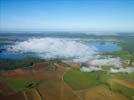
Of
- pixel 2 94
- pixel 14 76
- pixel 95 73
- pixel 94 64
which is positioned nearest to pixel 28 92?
pixel 2 94

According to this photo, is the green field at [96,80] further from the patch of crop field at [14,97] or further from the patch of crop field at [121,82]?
the patch of crop field at [14,97]

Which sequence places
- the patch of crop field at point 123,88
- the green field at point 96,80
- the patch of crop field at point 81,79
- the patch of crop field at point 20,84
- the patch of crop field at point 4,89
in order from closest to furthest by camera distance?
the patch of crop field at point 4,89
the patch of crop field at point 123,88
the patch of crop field at point 20,84
the green field at point 96,80
the patch of crop field at point 81,79

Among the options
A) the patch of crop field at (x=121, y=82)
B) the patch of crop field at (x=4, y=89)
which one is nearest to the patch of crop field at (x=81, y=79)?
the patch of crop field at (x=121, y=82)

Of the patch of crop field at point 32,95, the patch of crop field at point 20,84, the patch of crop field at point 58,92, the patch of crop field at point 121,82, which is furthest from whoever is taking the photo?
the patch of crop field at point 20,84

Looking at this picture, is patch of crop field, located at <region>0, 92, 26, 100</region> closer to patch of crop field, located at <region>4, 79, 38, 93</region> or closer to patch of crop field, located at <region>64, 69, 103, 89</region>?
patch of crop field, located at <region>4, 79, 38, 93</region>

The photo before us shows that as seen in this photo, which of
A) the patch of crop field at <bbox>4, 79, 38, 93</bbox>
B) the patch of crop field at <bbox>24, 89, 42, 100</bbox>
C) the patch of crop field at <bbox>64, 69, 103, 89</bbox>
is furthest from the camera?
the patch of crop field at <bbox>64, 69, 103, 89</bbox>

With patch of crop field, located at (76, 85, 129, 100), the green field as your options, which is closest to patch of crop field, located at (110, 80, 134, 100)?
the green field

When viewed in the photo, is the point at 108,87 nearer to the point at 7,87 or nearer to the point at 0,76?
the point at 7,87

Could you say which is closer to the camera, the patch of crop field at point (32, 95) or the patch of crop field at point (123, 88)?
the patch of crop field at point (32, 95)
